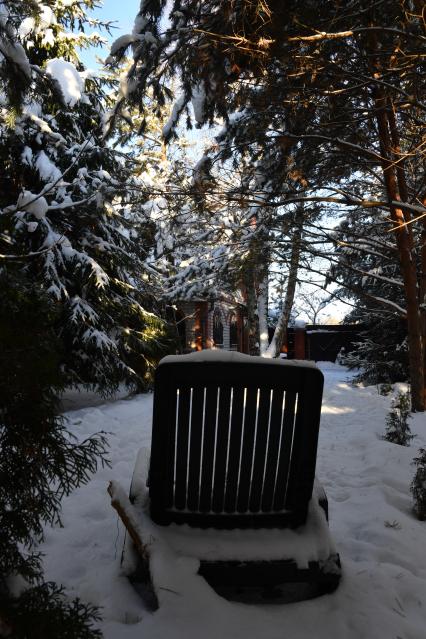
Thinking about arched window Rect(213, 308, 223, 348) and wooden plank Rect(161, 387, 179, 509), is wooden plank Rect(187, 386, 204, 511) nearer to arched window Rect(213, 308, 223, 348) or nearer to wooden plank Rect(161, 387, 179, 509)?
wooden plank Rect(161, 387, 179, 509)

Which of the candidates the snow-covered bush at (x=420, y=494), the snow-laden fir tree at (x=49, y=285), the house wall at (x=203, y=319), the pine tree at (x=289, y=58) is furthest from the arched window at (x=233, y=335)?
the snow-covered bush at (x=420, y=494)

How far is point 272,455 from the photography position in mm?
2207

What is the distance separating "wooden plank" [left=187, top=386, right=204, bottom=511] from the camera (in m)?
2.13

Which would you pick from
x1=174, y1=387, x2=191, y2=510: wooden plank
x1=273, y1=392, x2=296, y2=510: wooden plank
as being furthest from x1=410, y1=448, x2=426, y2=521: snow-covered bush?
x1=174, y1=387, x2=191, y2=510: wooden plank

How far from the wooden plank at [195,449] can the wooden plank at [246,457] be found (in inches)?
9.0

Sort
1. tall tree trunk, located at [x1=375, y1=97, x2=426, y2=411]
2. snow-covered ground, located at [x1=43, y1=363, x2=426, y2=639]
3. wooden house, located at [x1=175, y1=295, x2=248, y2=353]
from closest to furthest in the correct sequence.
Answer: snow-covered ground, located at [x1=43, y1=363, x2=426, y2=639]
tall tree trunk, located at [x1=375, y1=97, x2=426, y2=411]
wooden house, located at [x1=175, y1=295, x2=248, y2=353]

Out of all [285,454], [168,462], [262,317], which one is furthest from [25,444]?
[262,317]

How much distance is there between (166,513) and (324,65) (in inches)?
165

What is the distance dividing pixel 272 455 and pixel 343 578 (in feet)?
2.62

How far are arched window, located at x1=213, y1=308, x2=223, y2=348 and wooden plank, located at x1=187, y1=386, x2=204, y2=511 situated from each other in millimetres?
17564

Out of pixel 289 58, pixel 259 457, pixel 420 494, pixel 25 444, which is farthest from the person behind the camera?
pixel 289 58

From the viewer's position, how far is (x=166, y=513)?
7.21 ft

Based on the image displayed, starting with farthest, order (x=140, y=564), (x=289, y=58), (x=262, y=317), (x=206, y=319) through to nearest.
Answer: (x=206, y=319) < (x=262, y=317) < (x=289, y=58) < (x=140, y=564)

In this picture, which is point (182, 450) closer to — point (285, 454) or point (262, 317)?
point (285, 454)
